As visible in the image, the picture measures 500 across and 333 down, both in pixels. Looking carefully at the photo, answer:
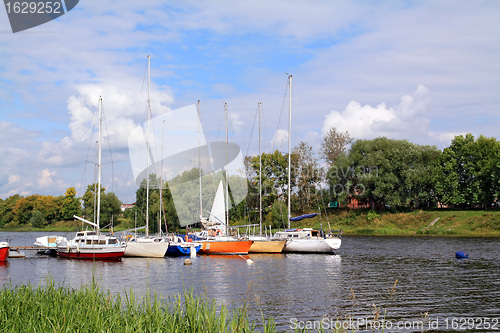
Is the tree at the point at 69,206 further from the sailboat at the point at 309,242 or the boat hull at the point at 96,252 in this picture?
the sailboat at the point at 309,242

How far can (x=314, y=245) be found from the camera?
52.2 m

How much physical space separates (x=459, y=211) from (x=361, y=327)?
75.8m

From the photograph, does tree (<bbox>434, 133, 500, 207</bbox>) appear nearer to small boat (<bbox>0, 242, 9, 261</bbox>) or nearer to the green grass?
small boat (<bbox>0, 242, 9, 261</bbox>)

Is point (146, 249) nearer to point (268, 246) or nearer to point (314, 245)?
point (268, 246)

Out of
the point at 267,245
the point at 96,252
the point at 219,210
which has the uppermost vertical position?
the point at 219,210

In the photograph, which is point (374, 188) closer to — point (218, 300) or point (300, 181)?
point (300, 181)

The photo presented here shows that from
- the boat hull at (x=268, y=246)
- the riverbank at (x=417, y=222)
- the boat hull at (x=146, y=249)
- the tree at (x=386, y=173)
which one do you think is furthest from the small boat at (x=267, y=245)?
the tree at (x=386, y=173)

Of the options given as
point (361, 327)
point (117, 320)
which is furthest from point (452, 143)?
point (117, 320)

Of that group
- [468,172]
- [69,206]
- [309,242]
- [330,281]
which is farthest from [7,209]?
[330,281]

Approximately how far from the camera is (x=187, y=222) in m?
87.1

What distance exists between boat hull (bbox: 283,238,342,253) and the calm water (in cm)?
117

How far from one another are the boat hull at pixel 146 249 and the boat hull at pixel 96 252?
3.06m

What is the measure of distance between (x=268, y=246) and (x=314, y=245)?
16.9 feet

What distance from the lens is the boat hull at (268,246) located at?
170 feet
